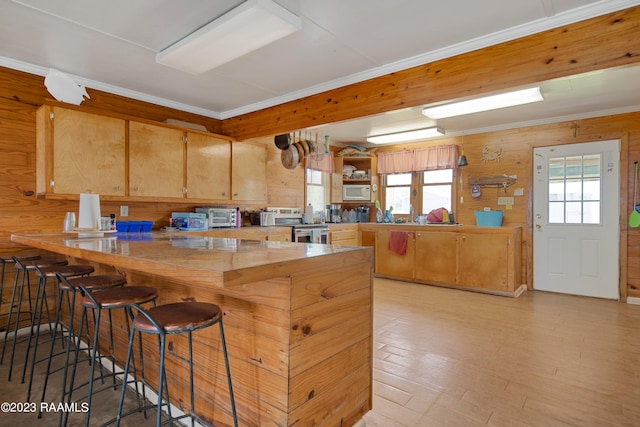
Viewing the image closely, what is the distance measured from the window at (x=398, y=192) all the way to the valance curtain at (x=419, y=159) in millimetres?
203

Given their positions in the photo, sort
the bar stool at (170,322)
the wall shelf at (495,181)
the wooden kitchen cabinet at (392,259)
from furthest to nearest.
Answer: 1. the wooden kitchen cabinet at (392,259)
2. the wall shelf at (495,181)
3. the bar stool at (170,322)

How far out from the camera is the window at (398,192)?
604cm

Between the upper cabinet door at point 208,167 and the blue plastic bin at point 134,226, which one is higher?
the upper cabinet door at point 208,167

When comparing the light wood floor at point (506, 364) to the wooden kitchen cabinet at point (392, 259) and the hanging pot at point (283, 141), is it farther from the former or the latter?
the hanging pot at point (283, 141)

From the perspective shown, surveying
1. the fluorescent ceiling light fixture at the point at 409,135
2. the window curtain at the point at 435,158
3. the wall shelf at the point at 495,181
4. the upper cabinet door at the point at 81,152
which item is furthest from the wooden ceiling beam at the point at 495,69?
the wall shelf at the point at 495,181

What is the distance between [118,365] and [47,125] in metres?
2.12

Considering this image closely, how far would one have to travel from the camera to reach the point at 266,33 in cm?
225

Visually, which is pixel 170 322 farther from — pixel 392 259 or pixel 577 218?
pixel 577 218

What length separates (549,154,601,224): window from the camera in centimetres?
438

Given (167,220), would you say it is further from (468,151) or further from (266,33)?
(468,151)

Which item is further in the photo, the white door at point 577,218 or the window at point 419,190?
the window at point 419,190

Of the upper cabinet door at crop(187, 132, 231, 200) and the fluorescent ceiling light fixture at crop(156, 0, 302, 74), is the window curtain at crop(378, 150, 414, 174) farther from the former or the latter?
the fluorescent ceiling light fixture at crop(156, 0, 302, 74)

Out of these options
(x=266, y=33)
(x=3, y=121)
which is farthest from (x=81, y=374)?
(x=266, y=33)

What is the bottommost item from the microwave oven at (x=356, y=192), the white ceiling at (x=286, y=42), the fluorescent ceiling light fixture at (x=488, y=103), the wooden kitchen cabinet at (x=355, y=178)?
the microwave oven at (x=356, y=192)
